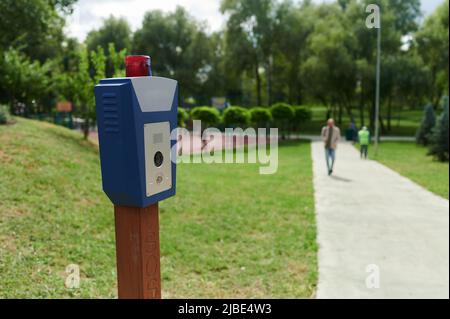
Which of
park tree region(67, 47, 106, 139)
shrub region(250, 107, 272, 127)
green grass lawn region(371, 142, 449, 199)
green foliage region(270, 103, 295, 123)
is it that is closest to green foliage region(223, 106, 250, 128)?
shrub region(250, 107, 272, 127)

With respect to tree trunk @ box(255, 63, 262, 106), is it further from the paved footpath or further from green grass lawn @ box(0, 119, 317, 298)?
green grass lawn @ box(0, 119, 317, 298)

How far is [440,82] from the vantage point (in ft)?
117

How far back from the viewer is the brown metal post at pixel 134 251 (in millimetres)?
1176

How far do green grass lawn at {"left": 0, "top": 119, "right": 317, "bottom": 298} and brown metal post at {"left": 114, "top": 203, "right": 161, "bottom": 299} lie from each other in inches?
25.0

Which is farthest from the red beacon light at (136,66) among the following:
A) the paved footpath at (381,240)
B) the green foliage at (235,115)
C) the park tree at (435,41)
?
the park tree at (435,41)

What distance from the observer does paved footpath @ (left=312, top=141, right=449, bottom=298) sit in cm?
451

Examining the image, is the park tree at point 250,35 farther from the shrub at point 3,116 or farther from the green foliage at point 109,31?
the shrub at point 3,116

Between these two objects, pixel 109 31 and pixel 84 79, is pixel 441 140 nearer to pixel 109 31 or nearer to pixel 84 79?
pixel 84 79

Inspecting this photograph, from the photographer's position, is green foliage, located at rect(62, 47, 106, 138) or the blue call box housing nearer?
the blue call box housing

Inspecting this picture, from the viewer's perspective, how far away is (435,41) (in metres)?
30.2

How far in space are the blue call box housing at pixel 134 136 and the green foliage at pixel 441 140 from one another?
17.4 m

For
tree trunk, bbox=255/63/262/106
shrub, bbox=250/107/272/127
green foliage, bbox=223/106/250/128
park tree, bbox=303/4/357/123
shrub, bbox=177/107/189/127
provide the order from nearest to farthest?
shrub, bbox=177/107/189/127 → shrub, bbox=250/107/272/127 → park tree, bbox=303/4/357/123 → green foliage, bbox=223/106/250/128 → tree trunk, bbox=255/63/262/106

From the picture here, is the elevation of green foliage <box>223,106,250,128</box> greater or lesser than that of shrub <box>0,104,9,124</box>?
lesser
